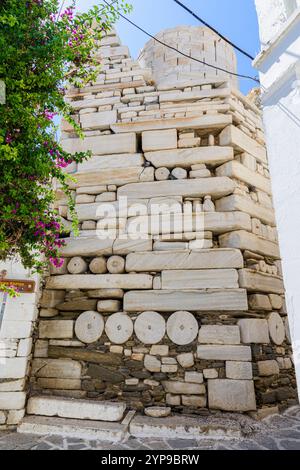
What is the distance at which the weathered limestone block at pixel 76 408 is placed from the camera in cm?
306

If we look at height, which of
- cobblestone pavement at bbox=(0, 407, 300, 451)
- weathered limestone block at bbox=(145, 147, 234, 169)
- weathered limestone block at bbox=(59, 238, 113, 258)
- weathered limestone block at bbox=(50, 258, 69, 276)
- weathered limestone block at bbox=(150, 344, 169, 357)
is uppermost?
weathered limestone block at bbox=(145, 147, 234, 169)

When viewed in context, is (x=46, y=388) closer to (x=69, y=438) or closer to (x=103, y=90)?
(x=69, y=438)

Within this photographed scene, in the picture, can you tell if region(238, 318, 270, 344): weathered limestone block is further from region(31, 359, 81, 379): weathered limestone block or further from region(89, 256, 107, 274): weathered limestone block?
region(31, 359, 81, 379): weathered limestone block

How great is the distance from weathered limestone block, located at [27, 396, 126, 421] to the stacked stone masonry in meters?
0.18

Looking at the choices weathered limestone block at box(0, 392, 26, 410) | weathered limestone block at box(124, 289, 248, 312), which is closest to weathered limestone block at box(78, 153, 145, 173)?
weathered limestone block at box(124, 289, 248, 312)

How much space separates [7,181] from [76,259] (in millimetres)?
1542

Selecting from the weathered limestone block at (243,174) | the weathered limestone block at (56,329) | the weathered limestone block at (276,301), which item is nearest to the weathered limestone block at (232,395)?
the weathered limestone block at (276,301)

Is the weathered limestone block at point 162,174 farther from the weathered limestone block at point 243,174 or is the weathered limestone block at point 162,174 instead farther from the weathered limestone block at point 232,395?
the weathered limestone block at point 232,395

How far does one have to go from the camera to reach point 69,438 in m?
2.84

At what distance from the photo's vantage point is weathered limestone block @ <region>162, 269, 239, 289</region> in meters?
3.44

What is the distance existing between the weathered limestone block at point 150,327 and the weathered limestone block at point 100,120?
2.76 m

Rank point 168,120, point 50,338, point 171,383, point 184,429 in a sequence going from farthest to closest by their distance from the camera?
point 168,120 < point 50,338 < point 171,383 < point 184,429

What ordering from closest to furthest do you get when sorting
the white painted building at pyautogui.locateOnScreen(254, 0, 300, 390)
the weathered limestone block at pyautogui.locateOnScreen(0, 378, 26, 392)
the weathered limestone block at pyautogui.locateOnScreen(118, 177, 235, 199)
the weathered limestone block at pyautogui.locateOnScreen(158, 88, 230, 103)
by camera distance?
1. the white painted building at pyautogui.locateOnScreen(254, 0, 300, 390)
2. the weathered limestone block at pyautogui.locateOnScreen(0, 378, 26, 392)
3. the weathered limestone block at pyautogui.locateOnScreen(118, 177, 235, 199)
4. the weathered limestone block at pyautogui.locateOnScreen(158, 88, 230, 103)
